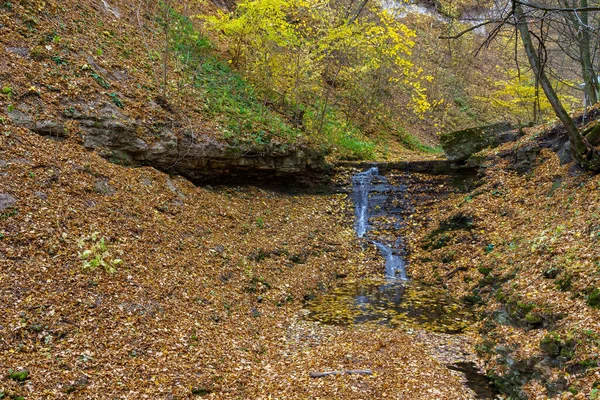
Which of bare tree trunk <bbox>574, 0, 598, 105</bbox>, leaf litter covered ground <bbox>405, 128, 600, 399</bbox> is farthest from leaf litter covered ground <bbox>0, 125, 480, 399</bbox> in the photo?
bare tree trunk <bbox>574, 0, 598, 105</bbox>

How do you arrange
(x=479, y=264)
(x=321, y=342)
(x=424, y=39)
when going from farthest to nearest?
1. (x=424, y=39)
2. (x=479, y=264)
3. (x=321, y=342)

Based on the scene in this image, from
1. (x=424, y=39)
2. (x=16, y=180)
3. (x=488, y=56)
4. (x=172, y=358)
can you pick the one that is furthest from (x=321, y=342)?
(x=488, y=56)

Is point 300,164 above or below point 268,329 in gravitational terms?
above

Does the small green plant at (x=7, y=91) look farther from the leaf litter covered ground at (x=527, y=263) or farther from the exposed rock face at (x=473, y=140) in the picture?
the exposed rock face at (x=473, y=140)

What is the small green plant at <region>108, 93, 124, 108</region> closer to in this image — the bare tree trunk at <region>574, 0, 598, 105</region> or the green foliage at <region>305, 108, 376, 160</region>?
the green foliage at <region>305, 108, 376, 160</region>

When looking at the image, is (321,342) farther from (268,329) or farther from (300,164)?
(300,164)

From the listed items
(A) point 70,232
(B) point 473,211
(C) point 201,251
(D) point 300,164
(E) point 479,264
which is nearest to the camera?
(A) point 70,232

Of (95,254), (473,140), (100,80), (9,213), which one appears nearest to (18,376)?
(95,254)

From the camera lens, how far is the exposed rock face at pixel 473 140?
45.8 ft

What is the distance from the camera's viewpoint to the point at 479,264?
9523mm

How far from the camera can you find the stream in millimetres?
7441

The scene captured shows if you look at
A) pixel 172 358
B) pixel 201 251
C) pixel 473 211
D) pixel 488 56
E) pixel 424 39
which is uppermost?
pixel 488 56

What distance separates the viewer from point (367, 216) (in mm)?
13742

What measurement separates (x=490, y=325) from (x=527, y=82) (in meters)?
15.8
